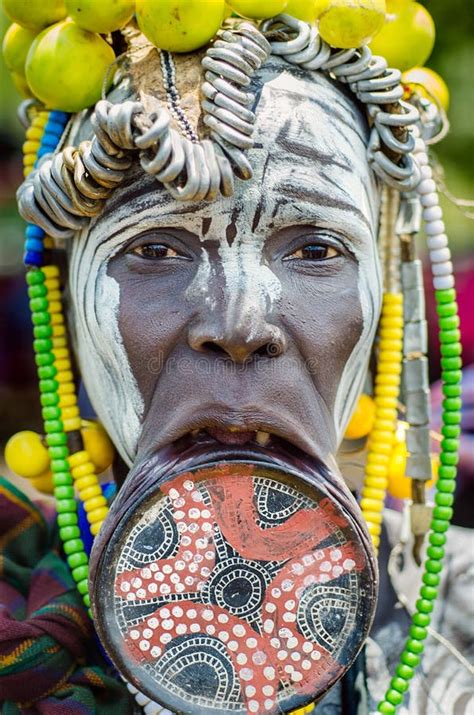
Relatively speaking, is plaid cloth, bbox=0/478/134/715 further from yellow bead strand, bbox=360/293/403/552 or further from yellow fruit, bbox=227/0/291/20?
yellow fruit, bbox=227/0/291/20

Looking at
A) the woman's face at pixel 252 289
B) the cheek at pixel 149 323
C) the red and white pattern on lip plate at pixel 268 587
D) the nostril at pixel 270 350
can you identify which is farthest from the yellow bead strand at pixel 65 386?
the nostril at pixel 270 350

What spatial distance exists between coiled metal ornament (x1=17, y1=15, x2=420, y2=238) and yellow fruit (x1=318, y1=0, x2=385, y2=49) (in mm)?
40

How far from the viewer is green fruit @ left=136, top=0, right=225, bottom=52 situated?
5.32 ft

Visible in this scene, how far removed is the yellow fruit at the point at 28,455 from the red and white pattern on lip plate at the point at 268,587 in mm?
441

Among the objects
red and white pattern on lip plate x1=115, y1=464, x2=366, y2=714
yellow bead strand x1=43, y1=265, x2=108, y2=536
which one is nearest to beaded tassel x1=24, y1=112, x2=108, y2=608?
yellow bead strand x1=43, y1=265, x2=108, y2=536

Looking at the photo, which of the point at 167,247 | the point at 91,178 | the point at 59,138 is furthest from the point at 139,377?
the point at 59,138

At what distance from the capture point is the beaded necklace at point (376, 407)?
187cm

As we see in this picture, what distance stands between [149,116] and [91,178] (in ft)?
0.50

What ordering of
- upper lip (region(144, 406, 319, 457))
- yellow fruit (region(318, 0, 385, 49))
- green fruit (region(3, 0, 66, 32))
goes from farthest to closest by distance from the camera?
green fruit (region(3, 0, 66, 32)), yellow fruit (region(318, 0, 385, 49)), upper lip (region(144, 406, 319, 457))

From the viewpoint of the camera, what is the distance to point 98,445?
191 centimetres

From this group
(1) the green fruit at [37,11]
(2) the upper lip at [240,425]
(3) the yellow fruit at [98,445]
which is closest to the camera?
(2) the upper lip at [240,425]

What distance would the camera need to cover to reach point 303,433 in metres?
1.60

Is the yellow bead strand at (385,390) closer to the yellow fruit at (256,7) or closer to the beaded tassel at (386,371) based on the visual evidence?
the beaded tassel at (386,371)

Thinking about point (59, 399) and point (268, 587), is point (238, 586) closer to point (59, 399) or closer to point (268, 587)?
point (268, 587)
